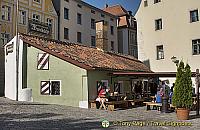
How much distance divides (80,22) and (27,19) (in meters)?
10.2

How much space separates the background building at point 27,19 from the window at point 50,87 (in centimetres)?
947

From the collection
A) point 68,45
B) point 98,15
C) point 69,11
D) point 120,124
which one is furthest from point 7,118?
point 98,15

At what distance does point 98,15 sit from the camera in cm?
4734

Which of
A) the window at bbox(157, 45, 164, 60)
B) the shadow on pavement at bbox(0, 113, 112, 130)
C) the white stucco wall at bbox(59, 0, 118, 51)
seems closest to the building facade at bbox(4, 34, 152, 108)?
the shadow on pavement at bbox(0, 113, 112, 130)

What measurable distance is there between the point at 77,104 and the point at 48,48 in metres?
4.18

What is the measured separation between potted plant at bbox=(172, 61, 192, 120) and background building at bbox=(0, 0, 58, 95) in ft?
61.2

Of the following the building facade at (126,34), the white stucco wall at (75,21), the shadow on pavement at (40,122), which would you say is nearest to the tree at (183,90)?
the shadow on pavement at (40,122)

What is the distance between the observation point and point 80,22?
4381 centimetres

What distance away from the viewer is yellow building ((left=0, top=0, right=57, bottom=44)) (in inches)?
1283

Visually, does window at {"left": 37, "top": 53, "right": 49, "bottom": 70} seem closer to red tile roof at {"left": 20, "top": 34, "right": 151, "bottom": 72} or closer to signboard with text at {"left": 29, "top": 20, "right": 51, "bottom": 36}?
red tile roof at {"left": 20, "top": 34, "right": 151, "bottom": 72}

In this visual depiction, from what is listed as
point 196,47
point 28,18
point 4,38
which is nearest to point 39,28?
point 28,18

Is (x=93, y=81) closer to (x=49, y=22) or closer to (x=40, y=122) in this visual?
(x=40, y=122)

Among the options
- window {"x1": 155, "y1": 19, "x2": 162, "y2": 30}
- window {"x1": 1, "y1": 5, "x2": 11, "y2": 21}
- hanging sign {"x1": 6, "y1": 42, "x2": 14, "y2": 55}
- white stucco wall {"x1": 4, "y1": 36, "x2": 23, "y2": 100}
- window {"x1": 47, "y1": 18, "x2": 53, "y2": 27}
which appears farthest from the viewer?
window {"x1": 47, "y1": 18, "x2": 53, "y2": 27}

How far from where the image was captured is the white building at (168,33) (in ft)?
96.9
